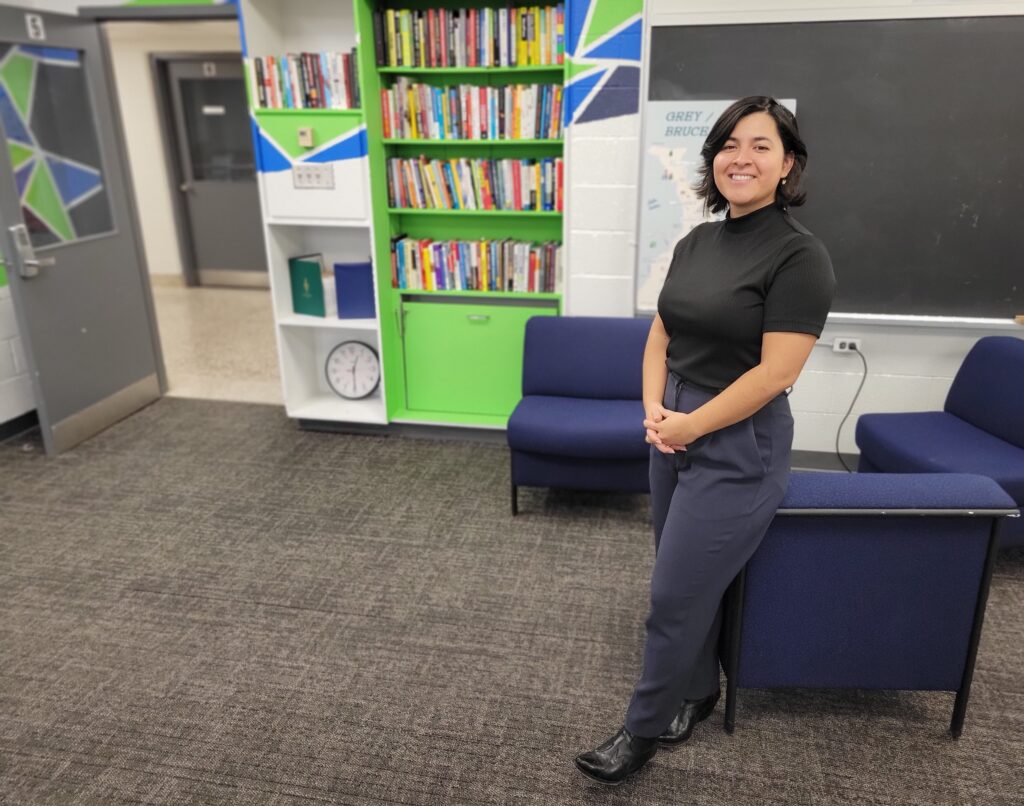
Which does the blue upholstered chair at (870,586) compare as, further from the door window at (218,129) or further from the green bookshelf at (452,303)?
the door window at (218,129)

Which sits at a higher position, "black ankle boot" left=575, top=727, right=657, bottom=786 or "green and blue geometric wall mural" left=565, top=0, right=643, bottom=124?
"green and blue geometric wall mural" left=565, top=0, right=643, bottom=124

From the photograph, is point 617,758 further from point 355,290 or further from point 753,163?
point 355,290

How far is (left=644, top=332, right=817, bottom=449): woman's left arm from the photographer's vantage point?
146 cm

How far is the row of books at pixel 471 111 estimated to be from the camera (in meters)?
3.33

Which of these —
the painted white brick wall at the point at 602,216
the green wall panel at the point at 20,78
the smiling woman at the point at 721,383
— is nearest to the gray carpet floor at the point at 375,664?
the smiling woman at the point at 721,383

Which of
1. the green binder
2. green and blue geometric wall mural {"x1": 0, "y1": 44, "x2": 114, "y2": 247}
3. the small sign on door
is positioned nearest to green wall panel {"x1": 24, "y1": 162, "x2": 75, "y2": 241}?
green and blue geometric wall mural {"x1": 0, "y1": 44, "x2": 114, "y2": 247}

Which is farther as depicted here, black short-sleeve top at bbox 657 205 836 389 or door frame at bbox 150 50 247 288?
door frame at bbox 150 50 247 288

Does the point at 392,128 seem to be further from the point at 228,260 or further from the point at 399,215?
the point at 228,260

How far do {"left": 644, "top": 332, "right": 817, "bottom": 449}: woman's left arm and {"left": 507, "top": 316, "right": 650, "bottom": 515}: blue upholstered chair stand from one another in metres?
1.24

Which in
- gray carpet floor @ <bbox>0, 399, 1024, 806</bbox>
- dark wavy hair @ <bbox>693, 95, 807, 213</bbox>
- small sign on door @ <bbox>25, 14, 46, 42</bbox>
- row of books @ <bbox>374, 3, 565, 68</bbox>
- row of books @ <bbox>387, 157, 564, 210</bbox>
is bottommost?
gray carpet floor @ <bbox>0, 399, 1024, 806</bbox>

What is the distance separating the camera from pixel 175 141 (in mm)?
6961

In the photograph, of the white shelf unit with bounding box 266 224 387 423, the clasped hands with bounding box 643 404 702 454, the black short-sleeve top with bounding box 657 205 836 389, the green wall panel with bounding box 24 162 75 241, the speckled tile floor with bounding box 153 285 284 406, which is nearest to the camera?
the black short-sleeve top with bounding box 657 205 836 389

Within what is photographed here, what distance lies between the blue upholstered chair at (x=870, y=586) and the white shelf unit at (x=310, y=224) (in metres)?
2.37

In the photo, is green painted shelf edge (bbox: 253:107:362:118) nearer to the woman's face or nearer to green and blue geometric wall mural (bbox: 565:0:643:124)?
green and blue geometric wall mural (bbox: 565:0:643:124)
